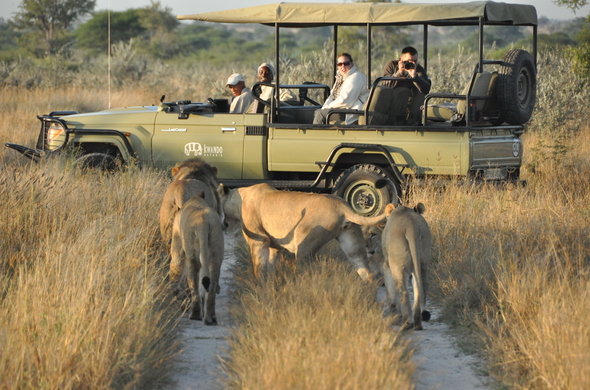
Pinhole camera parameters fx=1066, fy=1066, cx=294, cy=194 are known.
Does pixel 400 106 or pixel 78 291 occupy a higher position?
pixel 400 106

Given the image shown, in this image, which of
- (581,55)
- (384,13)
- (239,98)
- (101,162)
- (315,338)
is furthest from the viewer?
(581,55)

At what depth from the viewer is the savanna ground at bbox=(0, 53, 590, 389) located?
5070mm

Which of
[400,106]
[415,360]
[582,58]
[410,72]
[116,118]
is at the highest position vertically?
[582,58]

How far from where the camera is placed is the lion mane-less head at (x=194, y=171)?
798 cm

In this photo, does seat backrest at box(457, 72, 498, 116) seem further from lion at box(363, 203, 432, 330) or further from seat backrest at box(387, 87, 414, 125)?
lion at box(363, 203, 432, 330)

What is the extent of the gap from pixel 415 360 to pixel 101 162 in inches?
224

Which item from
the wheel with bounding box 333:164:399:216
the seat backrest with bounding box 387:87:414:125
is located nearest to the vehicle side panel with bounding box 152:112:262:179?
the wheel with bounding box 333:164:399:216

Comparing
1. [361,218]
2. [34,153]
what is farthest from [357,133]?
[34,153]

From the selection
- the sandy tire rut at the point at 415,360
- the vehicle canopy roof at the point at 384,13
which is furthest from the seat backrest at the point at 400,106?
the sandy tire rut at the point at 415,360

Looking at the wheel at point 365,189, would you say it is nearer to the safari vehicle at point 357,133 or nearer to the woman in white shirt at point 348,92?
the safari vehicle at point 357,133

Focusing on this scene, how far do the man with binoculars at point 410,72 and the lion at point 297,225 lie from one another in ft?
10.2

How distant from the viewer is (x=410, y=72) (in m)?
11.2

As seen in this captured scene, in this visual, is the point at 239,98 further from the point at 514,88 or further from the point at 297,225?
the point at 297,225

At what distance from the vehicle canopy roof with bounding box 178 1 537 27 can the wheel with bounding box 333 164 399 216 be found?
144 centimetres
